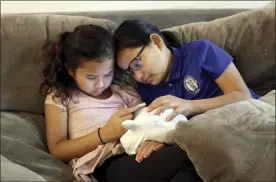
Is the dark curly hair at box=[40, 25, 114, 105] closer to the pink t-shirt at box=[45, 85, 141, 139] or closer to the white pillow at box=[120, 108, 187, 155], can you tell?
the pink t-shirt at box=[45, 85, 141, 139]

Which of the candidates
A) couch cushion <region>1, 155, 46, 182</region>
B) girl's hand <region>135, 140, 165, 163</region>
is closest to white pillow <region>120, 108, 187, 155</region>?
girl's hand <region>135, 140, 165, 163</region>

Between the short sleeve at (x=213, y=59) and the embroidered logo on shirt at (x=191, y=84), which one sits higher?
the short sleeve at (x=213, y=59)

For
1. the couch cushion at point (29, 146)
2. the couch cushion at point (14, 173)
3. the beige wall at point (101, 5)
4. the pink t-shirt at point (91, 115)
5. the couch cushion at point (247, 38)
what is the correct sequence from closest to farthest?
the couch cushion at point (14, 173) < the couch cushion at point (29, 146) < the pink t-shirt at point (91, 115) < the couch cushion at point (247, 38) < the beige wall at point (101, 5)

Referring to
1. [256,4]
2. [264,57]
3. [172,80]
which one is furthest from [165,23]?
[256,4]

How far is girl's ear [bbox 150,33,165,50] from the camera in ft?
4.98

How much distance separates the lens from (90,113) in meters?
1.52

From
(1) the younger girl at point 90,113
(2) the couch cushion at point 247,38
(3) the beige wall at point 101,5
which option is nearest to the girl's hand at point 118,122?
(1) the younger girl at point 90,113

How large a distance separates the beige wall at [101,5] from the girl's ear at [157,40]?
1.64ft

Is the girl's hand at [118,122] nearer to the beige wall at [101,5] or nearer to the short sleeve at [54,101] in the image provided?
the short sleeve at [54,101]

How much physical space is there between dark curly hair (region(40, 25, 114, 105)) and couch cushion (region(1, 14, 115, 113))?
3 cm

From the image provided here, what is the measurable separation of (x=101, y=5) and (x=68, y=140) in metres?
0.73

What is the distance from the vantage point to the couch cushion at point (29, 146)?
133 centimetres

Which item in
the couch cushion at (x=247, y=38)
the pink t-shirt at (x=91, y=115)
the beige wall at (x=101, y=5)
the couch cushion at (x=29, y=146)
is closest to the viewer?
the couch cushion at (x=29, y=146)

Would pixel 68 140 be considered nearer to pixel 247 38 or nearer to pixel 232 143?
pixel 232 143
